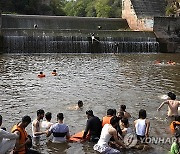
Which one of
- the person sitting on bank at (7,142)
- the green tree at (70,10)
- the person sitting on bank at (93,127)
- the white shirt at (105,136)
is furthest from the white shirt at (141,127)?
the green tree at (70,10)

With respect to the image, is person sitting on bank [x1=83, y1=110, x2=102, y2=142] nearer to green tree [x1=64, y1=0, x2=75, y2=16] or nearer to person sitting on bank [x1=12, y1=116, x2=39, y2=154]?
person sitting on bank [x1=12, y1=116, x2=39, y2=154]

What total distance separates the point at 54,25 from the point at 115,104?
26.8 m

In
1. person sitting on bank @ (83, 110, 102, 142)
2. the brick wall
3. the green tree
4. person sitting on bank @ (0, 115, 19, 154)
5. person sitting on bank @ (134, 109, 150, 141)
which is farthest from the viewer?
the green tree

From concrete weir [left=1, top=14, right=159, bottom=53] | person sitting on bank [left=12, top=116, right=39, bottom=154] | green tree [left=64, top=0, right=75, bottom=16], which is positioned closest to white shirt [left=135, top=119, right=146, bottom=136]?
person sitting on bank [left=12, top=116, right=39, bottom=154]

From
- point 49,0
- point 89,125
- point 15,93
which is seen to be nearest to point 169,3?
point 49,0

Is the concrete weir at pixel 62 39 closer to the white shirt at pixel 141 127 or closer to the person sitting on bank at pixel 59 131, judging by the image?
the person sitting on bank at pixel 59 131

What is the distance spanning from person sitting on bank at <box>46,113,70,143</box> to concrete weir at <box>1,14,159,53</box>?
2319 cm

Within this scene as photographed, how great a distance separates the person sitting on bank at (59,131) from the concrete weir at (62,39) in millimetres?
23189

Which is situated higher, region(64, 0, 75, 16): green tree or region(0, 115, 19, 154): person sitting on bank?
region(64, 0, 75, 16): green tree

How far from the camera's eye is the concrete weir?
3197 cm

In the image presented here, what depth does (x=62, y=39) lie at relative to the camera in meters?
33.1

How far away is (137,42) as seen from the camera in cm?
3512

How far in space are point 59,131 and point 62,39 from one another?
24.2 m

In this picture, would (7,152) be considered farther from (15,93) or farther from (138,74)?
(138,74)
